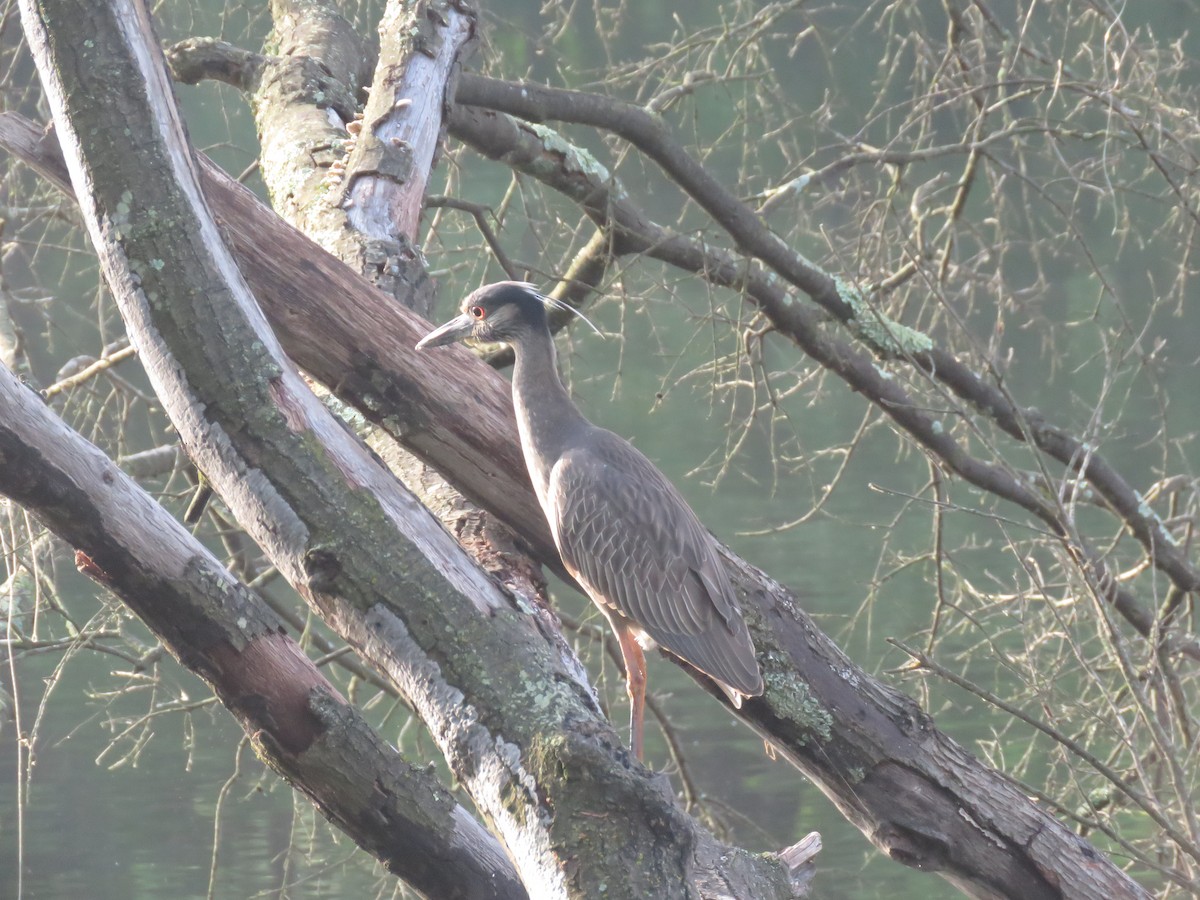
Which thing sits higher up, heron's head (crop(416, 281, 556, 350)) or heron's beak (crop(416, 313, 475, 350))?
heron's head (crop(416, 281, 556, 350))

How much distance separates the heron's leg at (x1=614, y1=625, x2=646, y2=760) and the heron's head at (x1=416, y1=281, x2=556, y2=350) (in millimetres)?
742

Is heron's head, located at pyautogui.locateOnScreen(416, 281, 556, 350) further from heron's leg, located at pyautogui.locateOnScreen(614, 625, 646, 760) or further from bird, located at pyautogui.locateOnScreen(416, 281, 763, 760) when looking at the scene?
heron's leg, located at pyautogui.locateOnScreen(614, 625, 646, 760)

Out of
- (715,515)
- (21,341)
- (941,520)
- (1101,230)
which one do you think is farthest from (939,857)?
(1101,230)

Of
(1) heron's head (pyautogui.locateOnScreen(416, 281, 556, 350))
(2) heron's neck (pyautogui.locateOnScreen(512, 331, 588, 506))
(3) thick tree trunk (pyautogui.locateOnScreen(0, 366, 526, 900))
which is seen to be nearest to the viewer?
(3) thick tree trunk (pyautogui.locateOnScreen(0, 366, 526, 900))

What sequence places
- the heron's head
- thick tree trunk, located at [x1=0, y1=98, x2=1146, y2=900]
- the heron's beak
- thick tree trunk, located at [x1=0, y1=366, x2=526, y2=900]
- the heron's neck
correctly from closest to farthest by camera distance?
thick tree trunk, located at [x1=0, y1=366, x2=526, y2=900], thick tree trunk, located at [x1=0, y1=98, x2=1146, y2=900], the heron's beak, the heron's neck, the heron's head

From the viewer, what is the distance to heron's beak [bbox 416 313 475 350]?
2785 mm

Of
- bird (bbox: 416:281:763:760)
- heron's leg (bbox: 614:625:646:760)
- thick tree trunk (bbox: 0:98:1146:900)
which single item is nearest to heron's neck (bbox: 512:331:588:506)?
bird (bbox: 416:281:763:760)

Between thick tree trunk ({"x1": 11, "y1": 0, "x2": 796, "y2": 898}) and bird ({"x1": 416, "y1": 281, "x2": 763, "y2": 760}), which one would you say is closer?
thick tree trunk ({"x1": 11, "y1": 0, "x2": 796, "y2": 898})

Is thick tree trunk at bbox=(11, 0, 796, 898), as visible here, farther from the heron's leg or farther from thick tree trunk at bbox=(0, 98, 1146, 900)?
the heron's leg

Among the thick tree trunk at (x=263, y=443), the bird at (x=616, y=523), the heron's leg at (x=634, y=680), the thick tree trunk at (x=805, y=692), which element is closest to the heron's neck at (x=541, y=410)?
the bird at (x=616, y=523)

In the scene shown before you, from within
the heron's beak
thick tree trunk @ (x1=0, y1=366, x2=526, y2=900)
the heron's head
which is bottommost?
→ thick tree trunk @ (x1=0, y1=366, x2=526, y2=900)

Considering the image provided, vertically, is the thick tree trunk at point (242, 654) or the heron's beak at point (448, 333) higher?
the heron's beak at point (448, 333)

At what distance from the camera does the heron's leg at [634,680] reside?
10.4 feet

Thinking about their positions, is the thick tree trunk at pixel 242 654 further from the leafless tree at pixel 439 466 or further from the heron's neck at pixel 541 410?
the heron's neck at pixel 541 410
